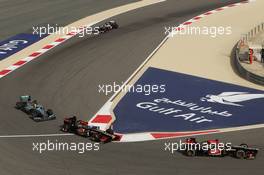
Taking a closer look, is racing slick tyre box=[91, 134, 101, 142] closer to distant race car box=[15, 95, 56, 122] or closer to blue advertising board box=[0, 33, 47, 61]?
distant race car box=[15, 95, 56, 122]

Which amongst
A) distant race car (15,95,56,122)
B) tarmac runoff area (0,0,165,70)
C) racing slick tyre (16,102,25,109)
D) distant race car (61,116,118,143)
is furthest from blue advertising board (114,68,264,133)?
tarmac runoff area (0,0,165,70)

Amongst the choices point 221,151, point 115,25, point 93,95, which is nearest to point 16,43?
point 115,25

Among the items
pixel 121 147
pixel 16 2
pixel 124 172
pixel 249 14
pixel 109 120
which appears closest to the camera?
pixel 124 172

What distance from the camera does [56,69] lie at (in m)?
34.4

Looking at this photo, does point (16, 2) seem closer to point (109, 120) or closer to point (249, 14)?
point (249, 14)

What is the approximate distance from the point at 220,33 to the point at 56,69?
13666mm

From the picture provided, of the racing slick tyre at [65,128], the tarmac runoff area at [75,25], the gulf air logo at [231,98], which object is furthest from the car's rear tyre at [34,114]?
the tarmac runoff area at [75,25]

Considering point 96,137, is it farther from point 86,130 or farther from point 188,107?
point 188,107

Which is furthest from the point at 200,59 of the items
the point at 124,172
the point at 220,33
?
the point at 124,172

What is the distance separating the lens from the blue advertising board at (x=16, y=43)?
3850cm

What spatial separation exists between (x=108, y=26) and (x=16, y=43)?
7159 millimetres

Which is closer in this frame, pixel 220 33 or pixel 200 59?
pixel 200 59

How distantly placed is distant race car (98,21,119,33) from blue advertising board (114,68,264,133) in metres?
Answer: 11.5

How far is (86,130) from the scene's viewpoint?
24266 millimetres
